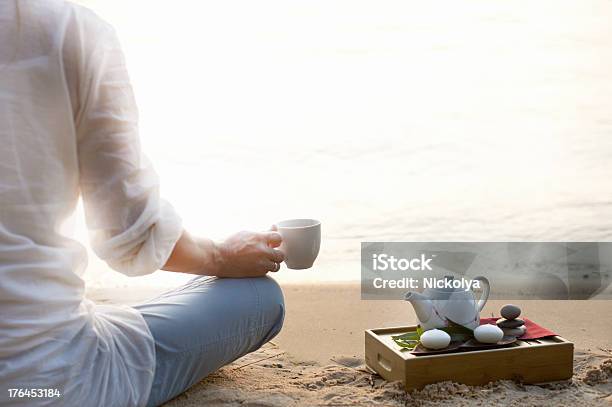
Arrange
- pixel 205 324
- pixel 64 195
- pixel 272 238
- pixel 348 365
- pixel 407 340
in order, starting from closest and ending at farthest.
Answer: pixel 64 195
pixel 205 324
pixel 272 238
pixel 407 340
pixel 348 365

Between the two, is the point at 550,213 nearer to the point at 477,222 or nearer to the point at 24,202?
the point at 477,222

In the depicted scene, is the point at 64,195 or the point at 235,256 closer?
the point at 64,195

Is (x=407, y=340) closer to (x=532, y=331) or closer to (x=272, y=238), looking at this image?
(x=532, y=331)

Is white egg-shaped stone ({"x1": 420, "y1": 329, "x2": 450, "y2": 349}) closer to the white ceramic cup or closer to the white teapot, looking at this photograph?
the white teapot

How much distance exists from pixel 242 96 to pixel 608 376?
422 centimetres

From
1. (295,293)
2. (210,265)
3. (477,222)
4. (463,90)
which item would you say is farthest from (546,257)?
(463,90)

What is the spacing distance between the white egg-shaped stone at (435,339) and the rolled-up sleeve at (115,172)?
2.01 ft

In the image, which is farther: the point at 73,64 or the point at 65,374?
the point at 65,374

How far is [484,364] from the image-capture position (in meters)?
1.63

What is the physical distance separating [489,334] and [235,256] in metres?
0.59

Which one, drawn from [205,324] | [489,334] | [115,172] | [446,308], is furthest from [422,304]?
[115,172]

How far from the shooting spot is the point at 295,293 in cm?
265

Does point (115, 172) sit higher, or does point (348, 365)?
point (115, 172)

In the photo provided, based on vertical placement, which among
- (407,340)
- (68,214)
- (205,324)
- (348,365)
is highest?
(68,214)
